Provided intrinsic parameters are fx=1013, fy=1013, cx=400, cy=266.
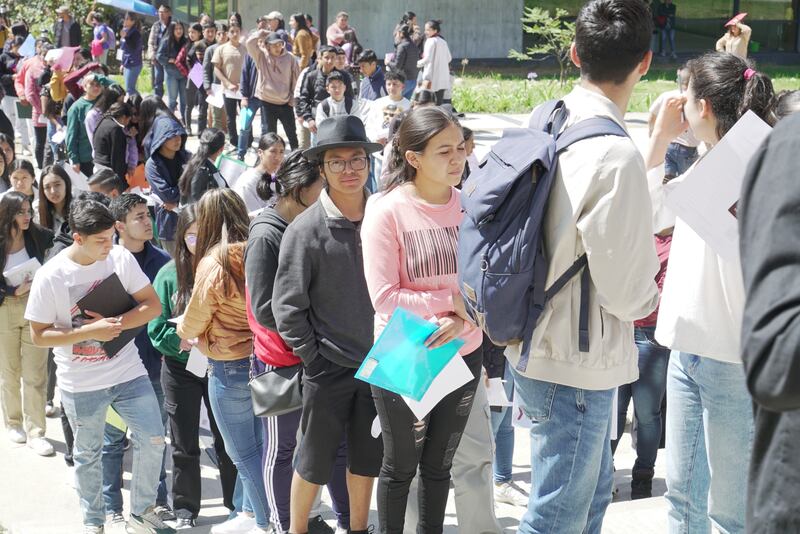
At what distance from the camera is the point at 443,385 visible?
12.2 ft

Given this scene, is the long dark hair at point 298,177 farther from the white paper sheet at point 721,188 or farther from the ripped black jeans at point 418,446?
the white paper sheet at point 721,188

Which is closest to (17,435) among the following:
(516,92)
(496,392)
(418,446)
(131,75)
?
(496,392)

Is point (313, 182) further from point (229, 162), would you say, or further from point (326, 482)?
point (229, 162)

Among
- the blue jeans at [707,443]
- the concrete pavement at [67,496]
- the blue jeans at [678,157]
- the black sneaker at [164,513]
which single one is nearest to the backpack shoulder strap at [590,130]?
the blue jeans at [707,443]

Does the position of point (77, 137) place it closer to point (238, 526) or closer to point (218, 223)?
point (218, 223)

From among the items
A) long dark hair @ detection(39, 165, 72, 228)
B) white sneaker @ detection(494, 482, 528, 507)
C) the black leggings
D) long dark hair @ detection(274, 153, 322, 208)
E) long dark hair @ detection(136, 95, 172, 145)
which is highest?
long dark hair @ detection(274, 153, 322, 208)

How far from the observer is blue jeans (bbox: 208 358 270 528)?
16.4 ft

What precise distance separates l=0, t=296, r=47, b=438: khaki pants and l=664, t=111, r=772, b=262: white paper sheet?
486 cm

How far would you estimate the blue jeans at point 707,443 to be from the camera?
3.24 meters

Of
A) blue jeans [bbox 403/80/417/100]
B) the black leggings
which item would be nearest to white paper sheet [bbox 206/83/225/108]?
the black leggings

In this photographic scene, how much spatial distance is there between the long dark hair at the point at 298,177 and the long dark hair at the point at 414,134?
764mm

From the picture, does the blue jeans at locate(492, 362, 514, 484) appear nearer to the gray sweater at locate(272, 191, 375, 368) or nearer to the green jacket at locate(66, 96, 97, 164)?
the gray sweater at locate(272, 191, 375, 368)

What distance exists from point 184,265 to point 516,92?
634 inches

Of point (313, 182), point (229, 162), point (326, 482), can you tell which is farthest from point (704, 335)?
point (229, 162)
